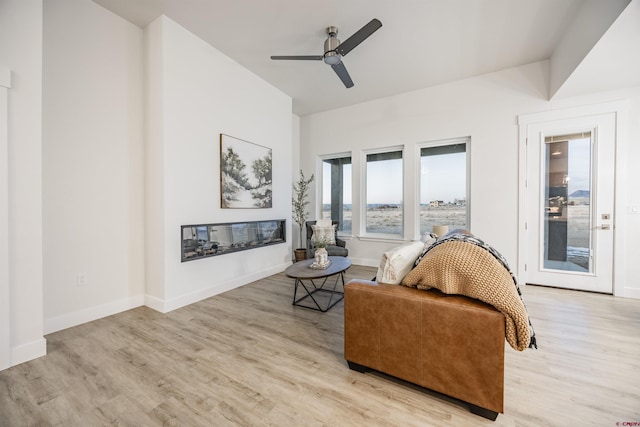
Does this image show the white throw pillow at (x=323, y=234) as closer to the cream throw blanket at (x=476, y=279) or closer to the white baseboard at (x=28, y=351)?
the cream throw blanket at (x=476, y=279)

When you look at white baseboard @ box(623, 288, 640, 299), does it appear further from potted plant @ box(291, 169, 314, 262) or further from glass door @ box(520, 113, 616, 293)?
potted plant @ box(291, 169, 314, 262)

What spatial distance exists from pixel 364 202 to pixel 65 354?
4426 mm

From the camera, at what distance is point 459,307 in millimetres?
1322

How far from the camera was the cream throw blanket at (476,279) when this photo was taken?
1.22 m

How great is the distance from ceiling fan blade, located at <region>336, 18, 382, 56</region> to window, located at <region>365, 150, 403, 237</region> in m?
2.50

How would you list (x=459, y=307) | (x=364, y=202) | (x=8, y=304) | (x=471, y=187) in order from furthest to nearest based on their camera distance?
(x=364, y=202) < (x=471, y=187) < (x=8, y=304) < (x=459, y=307)

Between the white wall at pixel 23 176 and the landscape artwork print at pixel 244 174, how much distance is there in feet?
5.51

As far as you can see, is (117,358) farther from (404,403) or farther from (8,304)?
(404,403)

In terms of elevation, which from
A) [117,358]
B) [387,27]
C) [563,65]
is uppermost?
[387,27]

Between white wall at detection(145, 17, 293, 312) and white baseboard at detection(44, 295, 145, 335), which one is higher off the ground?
white wall at detection(145, 17, 293, 312)

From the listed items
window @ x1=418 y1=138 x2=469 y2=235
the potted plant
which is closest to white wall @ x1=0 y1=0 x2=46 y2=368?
the potted plant

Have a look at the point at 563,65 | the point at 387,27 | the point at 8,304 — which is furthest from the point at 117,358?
the point at 563,65

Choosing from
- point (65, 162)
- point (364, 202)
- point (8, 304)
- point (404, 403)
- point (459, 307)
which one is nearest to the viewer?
point (459, 307)

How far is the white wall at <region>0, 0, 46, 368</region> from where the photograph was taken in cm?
175
